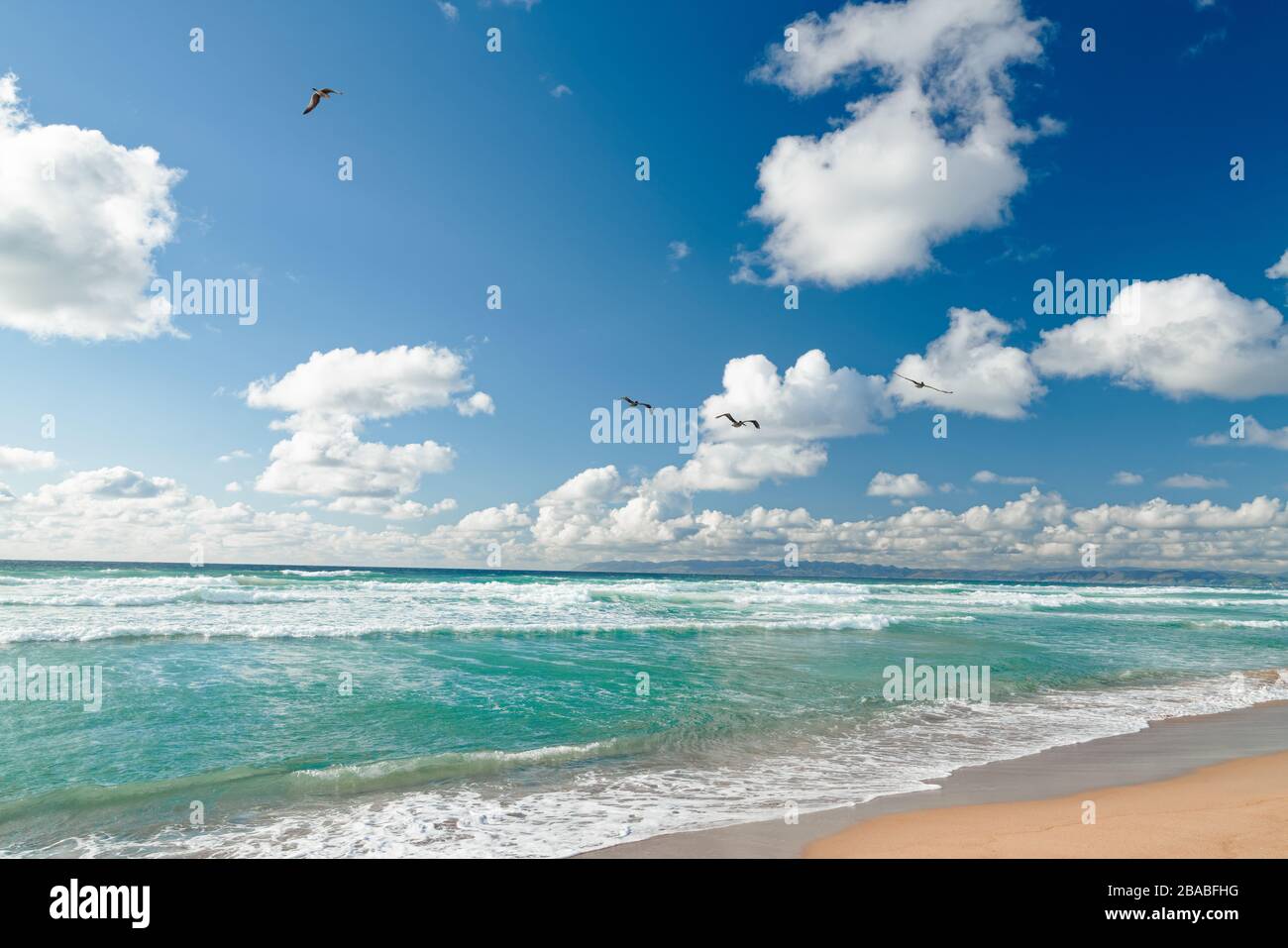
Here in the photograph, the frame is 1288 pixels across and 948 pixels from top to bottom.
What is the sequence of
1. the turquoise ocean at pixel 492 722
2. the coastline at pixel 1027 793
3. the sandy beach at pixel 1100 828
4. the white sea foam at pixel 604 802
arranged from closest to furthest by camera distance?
1. the sandy beach at pixel 1100 828
2. the coastline at pixel 1027 793
3. the white sea foam at pixel 604 802
4. the turquoise ocean at pixel 492 722

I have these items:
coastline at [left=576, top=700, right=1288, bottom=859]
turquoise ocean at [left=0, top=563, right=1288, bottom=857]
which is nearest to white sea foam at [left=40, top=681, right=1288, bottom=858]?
turquoise ocean at [left=0, top=563, right=1288, bottom=857]

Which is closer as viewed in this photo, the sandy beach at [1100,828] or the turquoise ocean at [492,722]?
the sandy beach at [1100,828]

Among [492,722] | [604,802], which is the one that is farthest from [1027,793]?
[492,722]

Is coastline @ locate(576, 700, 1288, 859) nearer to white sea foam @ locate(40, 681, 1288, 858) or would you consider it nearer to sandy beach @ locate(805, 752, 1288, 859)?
sandy beach @ locate(805, 752, 1288, 859)

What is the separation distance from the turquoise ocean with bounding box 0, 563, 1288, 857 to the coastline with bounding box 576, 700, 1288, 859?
0.36m

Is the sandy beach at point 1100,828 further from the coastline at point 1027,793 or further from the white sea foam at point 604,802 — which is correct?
the white sea foam at point 604,802

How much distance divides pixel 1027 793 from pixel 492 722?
7559 millimetres

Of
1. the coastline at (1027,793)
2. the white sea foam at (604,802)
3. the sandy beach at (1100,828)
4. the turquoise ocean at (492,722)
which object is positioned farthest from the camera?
the turquoise ocean at (492,722)

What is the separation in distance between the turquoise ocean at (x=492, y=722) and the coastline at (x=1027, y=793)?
36 centimetres

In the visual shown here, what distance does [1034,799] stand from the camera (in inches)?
284

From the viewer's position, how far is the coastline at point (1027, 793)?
227 inches

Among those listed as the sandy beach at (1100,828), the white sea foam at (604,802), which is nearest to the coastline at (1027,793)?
the sandy beach at (1100,828)

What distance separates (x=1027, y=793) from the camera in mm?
7461
